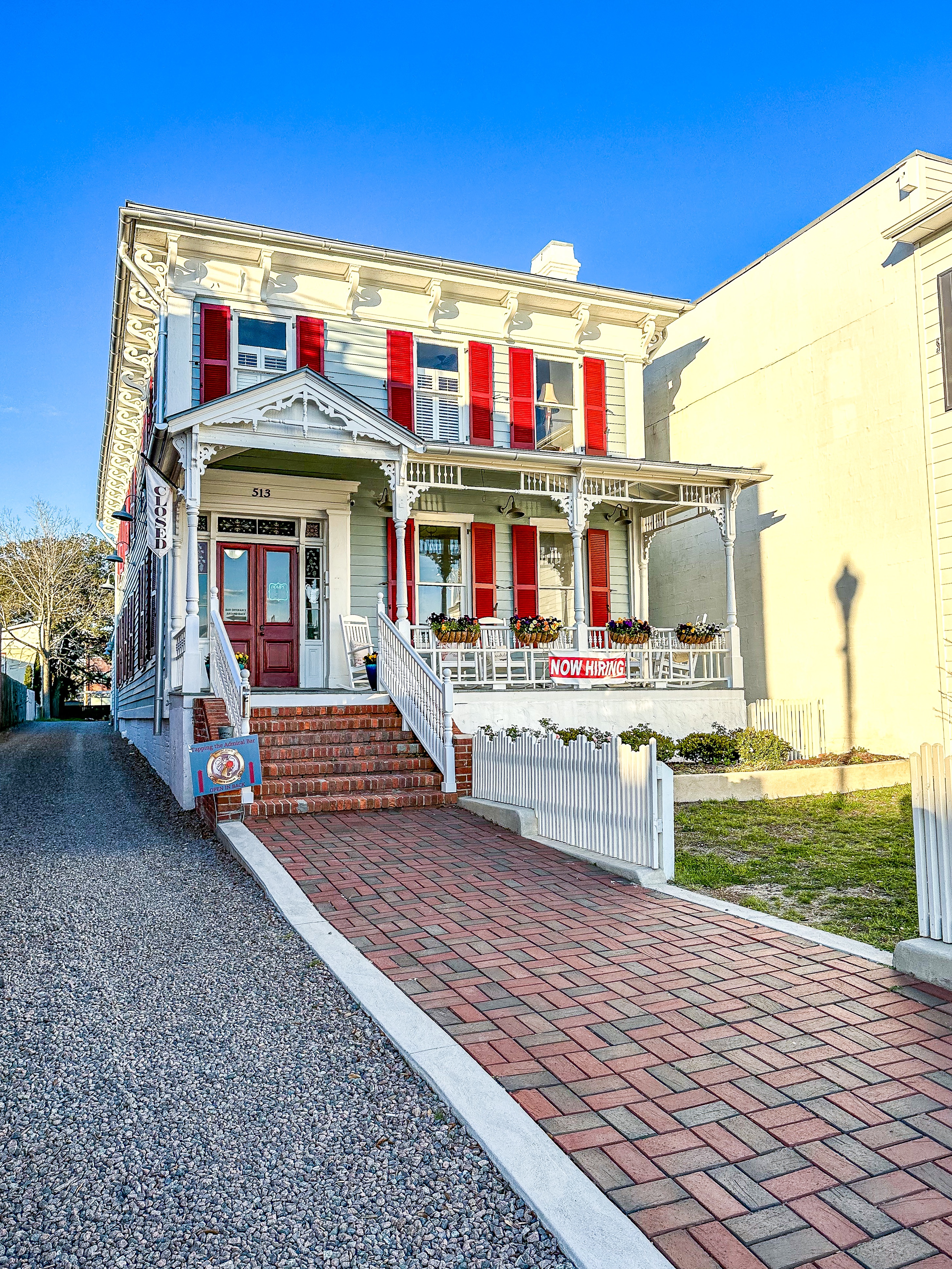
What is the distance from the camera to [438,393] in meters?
14.3

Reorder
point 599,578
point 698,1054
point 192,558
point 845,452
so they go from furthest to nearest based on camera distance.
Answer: point 599,578
point 845,452
point 192,558
point 698,1054

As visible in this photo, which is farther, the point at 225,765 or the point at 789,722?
the point at 789,722

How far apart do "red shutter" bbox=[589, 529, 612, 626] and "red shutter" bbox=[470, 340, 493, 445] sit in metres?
2.56

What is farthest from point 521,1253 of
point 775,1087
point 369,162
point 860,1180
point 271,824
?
point 369,162

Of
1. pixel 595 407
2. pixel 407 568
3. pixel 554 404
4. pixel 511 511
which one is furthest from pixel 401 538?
pixel 595 407

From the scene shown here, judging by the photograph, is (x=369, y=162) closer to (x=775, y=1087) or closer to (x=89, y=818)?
(x=89, y=818)

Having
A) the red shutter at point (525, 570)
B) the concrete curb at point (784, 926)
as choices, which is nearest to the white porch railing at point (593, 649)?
the red shutter at point (525, 570)

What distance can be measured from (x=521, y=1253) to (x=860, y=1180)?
40.3 inches

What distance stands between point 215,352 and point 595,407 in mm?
6373

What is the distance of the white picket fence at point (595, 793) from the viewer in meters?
6.03

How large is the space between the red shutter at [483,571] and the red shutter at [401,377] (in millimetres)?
2016

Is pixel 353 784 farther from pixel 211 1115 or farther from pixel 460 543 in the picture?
pixel 460 543

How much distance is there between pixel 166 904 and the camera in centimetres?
565

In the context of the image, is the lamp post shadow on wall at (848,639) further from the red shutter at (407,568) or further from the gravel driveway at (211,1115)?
the gravel driveway at (211,1115)
